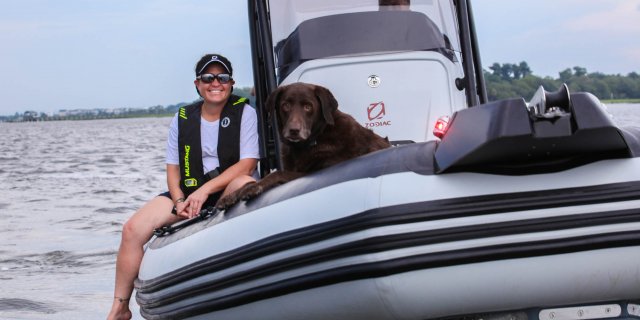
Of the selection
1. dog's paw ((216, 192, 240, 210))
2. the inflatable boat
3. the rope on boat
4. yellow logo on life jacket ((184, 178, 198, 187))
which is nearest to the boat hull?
the inflatable boat

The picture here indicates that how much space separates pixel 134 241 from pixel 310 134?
148cm

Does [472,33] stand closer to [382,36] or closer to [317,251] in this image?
[382,36]

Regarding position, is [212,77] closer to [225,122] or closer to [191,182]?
[225,122]

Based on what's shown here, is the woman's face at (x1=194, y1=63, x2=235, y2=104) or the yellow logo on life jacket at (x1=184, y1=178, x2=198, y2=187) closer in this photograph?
the woman's face at (x1=194, y1=63, x2=235, y2=104)

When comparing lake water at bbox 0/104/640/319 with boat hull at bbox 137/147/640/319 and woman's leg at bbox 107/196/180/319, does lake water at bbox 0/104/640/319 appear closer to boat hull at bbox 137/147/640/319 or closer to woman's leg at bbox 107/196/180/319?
boat hull at bbox 137/147/640/319

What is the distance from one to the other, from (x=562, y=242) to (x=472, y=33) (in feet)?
7.46

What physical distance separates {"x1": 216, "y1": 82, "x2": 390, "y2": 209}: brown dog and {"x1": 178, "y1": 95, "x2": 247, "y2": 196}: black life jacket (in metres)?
0.84

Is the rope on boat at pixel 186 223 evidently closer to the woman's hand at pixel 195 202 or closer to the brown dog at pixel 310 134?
the woman's hand at pixel 195 202

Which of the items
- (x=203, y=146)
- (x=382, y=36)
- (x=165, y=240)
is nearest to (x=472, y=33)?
(x=382, y=36)

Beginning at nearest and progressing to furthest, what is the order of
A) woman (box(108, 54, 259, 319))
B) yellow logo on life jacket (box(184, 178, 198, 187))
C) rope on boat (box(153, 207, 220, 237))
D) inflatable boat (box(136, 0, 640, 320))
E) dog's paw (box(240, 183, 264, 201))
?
inflatable boat (box(136, 0, 640, 320)) < dog's paw (box(240, 183, 264, 201)) < rope on boat (box(153, 207, 220, 237)) < woman (box(108, 54, 259, 319)) < yellow logo on life jacket (box(184, 178, 198, 187))

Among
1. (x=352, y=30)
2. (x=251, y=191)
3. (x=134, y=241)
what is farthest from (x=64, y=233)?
(x=251, y=191)

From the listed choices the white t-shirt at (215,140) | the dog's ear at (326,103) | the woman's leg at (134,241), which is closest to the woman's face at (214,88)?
the white t-shirt at (215,140)

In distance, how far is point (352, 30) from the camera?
541cm

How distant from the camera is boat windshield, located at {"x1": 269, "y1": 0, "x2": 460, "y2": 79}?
5379mm
